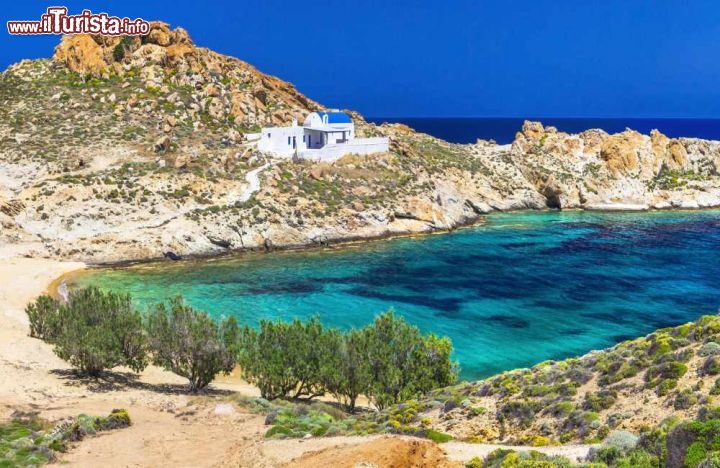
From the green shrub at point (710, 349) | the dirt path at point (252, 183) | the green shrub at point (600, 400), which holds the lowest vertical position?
the green shrub at point (600, 400)

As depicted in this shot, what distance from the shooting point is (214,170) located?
7344 centimetres

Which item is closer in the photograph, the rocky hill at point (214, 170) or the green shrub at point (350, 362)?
the green shrub at point (350, 362)

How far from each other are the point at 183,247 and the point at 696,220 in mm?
79949

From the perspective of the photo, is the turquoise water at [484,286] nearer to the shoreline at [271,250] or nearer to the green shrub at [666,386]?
the shoreline at [271,250]

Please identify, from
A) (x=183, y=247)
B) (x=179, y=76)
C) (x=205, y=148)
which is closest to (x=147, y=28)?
(x=179, y=76)

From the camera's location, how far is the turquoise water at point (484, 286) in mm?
42219

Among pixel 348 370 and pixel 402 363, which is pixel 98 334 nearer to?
pixel 348 370

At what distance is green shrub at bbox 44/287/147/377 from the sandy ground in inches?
48.4

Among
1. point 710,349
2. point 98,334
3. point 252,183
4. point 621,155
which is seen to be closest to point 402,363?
point 710,349

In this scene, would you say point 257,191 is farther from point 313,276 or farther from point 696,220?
point 696,220

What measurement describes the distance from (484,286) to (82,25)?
74.1m

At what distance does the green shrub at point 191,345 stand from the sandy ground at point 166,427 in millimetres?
1277

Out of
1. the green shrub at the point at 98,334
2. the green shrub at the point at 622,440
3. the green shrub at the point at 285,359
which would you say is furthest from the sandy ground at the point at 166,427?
the green shrub at the point at 285,359

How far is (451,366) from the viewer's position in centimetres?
2930
